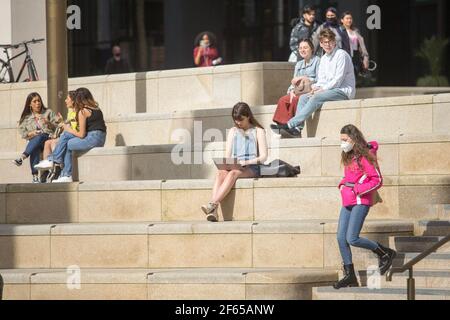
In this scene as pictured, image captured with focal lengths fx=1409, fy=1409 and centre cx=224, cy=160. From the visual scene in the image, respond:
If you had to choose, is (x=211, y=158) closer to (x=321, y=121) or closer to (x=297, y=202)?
(x=321, y=121)

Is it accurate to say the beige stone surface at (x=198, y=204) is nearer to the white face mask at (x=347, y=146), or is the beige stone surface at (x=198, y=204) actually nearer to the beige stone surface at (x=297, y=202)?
the beige stone surface at (x=297, y=202)

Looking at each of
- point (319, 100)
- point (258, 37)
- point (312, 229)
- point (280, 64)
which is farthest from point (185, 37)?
point (312, 229)

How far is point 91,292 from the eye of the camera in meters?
15.7

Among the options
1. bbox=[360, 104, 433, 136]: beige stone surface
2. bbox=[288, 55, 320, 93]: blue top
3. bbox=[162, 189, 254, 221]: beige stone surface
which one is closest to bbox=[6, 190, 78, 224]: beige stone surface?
bbox=[162, 189, 254, 221]: beige stone surface

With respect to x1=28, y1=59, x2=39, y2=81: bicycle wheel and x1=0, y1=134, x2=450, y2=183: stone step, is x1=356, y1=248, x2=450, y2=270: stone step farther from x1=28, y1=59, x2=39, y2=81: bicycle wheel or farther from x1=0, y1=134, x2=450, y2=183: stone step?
x1=28, y1=59, x2=39, y2=81: bicycle wheel

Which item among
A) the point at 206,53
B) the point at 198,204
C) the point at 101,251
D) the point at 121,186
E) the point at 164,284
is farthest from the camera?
the point at 206,53

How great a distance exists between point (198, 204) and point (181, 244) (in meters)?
1.02

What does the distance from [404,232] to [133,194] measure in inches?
144

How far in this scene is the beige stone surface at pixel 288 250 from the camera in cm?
1548

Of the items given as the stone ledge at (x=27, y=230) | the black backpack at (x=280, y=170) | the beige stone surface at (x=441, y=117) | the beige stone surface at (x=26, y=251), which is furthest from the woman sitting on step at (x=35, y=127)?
the beige stone surface at (x=441, y=117)

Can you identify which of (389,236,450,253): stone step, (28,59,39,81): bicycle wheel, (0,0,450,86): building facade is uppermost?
(0,0,450,86): building facade

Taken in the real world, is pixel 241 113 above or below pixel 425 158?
above

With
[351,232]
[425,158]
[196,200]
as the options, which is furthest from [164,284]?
[425,158]

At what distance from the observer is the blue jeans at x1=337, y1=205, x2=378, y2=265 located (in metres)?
14.8
